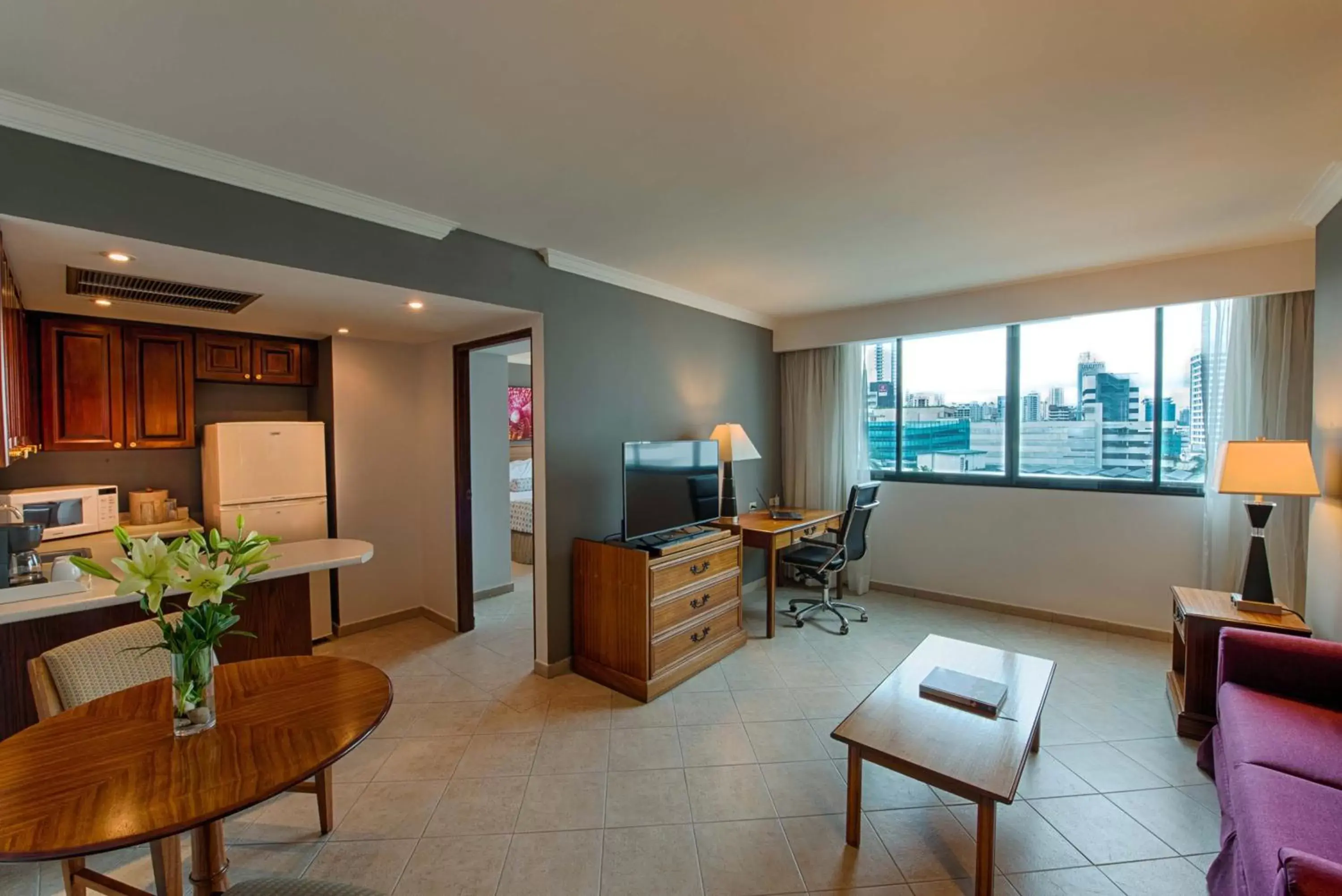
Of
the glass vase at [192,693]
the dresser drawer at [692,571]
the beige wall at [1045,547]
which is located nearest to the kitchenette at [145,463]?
the glass vase at [192,693]

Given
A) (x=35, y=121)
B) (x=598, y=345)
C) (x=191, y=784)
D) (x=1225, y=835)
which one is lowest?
(x=1225, y=835)

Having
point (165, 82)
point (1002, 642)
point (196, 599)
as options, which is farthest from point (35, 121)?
point (1002, 642)

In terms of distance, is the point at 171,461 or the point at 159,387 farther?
the point at 171,461

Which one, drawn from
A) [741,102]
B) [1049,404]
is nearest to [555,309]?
[741,102]

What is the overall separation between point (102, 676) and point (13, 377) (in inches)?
53.1

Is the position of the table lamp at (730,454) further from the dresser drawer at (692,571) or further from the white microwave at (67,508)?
the white microwave at (67,508)

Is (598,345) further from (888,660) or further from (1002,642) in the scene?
(1002,642)

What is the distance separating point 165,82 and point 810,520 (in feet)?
13.4

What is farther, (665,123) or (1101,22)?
(665,123)

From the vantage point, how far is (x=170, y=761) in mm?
1185

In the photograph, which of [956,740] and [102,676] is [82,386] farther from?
[956,740]

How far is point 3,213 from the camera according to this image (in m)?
1.65

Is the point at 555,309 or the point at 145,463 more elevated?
the point at 555,309

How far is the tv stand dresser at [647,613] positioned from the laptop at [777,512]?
1042 mm
